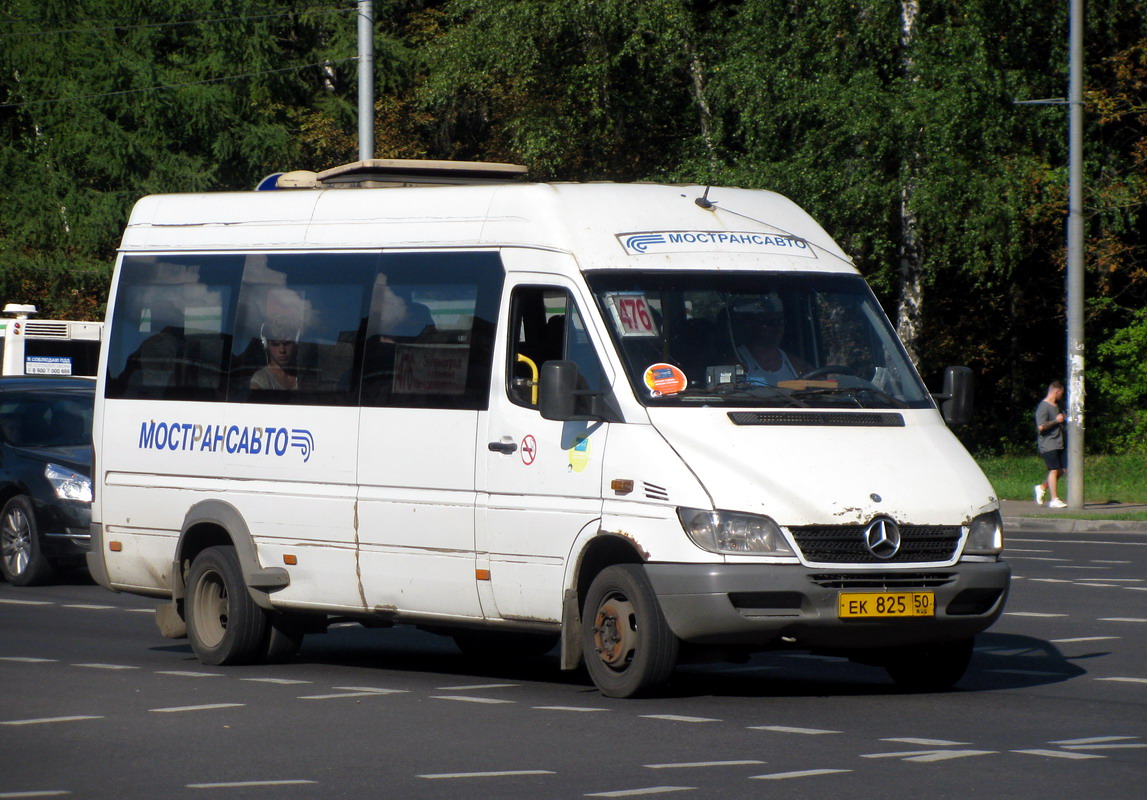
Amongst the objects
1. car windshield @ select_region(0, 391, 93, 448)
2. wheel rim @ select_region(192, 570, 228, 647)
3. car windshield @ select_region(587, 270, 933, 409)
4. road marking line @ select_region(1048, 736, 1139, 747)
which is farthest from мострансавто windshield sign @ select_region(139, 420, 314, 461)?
car windshield @ select_region(0, 391, 93, 448)

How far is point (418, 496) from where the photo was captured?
1133cm

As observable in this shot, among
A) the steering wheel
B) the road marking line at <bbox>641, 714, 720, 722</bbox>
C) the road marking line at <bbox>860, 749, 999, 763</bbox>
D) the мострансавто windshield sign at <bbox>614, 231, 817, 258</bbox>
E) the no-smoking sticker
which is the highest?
the мострансавто windshield sign at <bbox>614, 231, 817, 258</bbox>

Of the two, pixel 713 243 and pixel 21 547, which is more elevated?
pixel 713 243

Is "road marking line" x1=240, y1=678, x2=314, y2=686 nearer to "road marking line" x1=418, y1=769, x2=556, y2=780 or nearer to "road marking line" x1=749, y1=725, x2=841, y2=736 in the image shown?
"road marking line" x1=749, y1=725, x2=841, y2=736

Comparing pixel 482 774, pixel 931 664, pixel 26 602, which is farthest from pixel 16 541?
pixel 482 774

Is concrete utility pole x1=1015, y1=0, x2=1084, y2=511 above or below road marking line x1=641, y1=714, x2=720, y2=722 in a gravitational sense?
above

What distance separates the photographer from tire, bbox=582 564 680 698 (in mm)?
10070

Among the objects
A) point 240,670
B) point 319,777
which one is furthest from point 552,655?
point 319,777

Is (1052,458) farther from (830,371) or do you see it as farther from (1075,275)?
(830,371)

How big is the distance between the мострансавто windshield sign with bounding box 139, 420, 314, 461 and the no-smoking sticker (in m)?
1.63

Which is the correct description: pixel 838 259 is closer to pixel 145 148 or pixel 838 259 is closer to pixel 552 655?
pixel 552 655

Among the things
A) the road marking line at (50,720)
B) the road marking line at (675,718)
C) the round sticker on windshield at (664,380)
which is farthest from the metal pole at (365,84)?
the road marking line at (675,718)

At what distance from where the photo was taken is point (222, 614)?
12.6m

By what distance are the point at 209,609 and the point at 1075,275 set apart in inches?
725
